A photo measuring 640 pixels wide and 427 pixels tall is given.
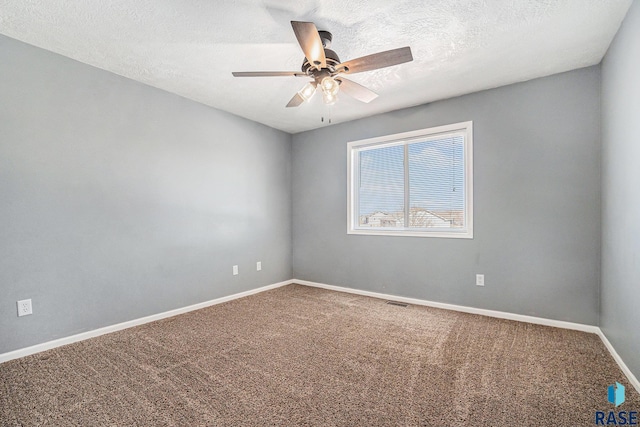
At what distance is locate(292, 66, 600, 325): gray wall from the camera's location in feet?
9.00

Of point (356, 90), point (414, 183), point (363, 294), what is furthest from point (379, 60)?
point (363, 294)

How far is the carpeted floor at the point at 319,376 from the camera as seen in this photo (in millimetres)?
1601

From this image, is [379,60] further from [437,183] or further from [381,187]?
[381,187]

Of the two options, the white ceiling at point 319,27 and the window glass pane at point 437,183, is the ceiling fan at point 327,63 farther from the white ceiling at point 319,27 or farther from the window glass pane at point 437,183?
the window glass pane at point 437,183

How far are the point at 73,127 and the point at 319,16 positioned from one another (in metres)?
2.32

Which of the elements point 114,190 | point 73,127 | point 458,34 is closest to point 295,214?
point 114,190

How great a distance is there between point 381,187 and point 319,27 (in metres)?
2.39

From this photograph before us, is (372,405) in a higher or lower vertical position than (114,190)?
lower

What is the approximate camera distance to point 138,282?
300 centimetres

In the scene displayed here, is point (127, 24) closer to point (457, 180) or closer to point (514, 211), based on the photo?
point (457, 180)

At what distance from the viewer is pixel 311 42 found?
1.81 m

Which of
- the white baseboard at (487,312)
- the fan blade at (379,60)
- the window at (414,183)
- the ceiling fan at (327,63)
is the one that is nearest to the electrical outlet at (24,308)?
the ceiling fan at (327,63)

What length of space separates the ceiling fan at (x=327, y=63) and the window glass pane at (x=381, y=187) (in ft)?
5.41

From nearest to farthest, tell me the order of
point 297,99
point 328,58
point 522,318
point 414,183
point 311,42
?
point 311,42
point 328,58
point 297,99
point 522,318
point 414,183
